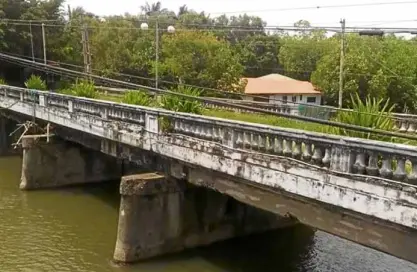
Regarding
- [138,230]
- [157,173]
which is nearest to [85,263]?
[138,230]

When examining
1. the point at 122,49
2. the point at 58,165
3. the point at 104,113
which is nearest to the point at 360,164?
the point at 104,113

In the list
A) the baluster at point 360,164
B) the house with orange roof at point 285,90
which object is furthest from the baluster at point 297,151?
the house with orange roof at point 285,90

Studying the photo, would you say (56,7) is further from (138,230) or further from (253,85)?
(138,230)

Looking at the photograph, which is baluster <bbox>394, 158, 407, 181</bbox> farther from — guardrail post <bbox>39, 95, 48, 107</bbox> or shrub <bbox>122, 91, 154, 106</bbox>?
guardrail post <bbox>39, 95, 48, 107</bbox>

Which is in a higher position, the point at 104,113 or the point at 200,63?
the point at 200,63

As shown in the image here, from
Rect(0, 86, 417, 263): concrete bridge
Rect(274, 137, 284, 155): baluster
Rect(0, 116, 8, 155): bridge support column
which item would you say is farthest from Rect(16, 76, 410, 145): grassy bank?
Rect(0, 116, 8, 155): bridge support column

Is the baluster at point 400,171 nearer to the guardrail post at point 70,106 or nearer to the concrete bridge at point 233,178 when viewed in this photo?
the concrete bridge at point 233,178

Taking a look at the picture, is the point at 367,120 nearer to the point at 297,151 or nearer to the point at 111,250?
the point at 297,151
